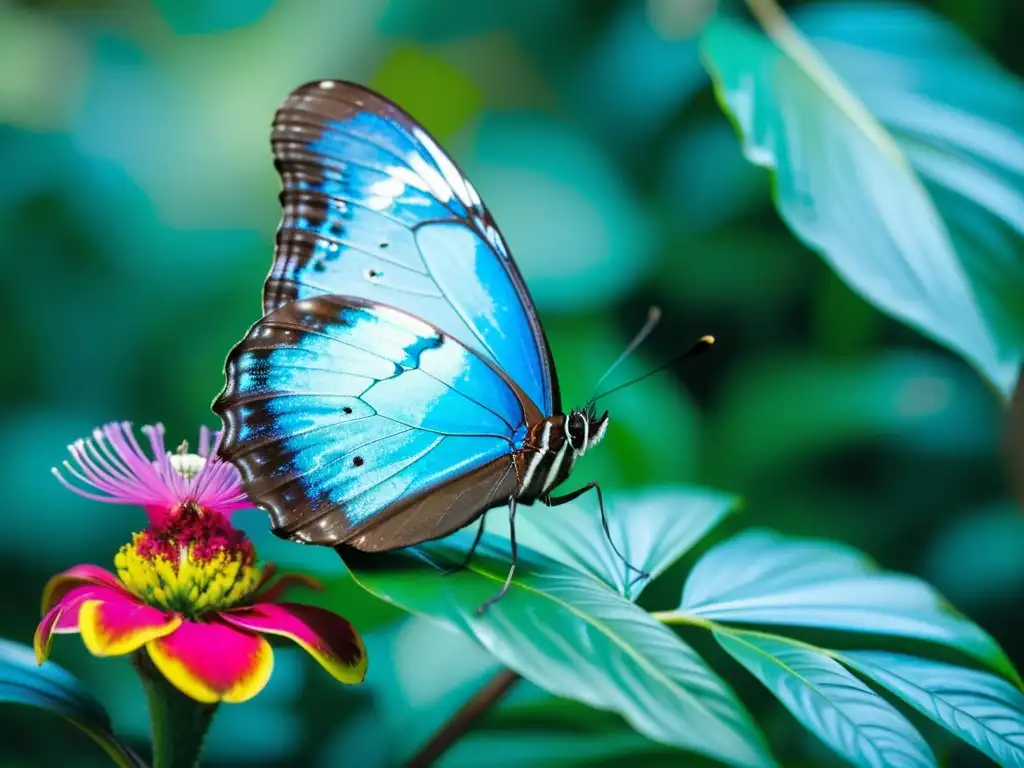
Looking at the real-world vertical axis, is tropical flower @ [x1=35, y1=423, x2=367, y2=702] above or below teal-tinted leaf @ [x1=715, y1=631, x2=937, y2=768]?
above

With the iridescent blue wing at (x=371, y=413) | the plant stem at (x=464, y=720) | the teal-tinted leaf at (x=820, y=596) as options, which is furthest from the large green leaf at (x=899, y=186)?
the plant stem at (x=464, y=720)

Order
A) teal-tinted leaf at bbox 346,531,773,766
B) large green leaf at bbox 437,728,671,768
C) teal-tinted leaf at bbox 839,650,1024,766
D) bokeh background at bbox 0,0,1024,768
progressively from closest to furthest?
1. teal-tinted leaf at bbox 346,531,773,766
2. teal-tinted leaf at bbox 839,650,1024,766
3. large green leaf at bbox 437,728,671,768
4. bokeh background at bbox 0,0,1024,768

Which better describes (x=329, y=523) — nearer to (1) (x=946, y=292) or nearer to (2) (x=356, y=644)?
(2) (x=356, y=644)

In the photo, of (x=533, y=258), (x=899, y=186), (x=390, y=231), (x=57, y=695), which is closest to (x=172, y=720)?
(x=57, y=695)

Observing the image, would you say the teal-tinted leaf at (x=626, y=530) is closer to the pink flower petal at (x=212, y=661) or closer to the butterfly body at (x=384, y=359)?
the butterfly body at (x=384, y=359)

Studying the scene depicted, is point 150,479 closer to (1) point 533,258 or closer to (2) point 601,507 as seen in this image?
(2) point 601,507

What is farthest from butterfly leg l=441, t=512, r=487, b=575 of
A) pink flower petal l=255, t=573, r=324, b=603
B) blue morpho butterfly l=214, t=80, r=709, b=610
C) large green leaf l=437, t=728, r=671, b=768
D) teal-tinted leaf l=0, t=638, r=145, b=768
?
large green leaf l=437, t=728, r=671, b=768

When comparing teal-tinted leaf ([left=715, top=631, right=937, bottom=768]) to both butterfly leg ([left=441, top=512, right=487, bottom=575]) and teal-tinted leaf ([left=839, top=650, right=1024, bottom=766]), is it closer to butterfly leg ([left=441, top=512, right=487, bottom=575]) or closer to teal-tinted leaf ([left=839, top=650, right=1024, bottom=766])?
teal-tinted leaf ([left=839, top=650, right=1024, bottom=766])
